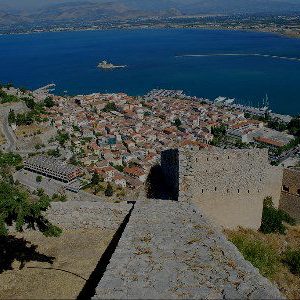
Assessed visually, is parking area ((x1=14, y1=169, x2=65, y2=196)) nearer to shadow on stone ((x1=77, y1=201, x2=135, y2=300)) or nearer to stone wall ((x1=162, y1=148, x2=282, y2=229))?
stone wall ((x1=162, y1=148, x2=282, y2=229))

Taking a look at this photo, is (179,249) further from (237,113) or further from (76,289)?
(237,113)

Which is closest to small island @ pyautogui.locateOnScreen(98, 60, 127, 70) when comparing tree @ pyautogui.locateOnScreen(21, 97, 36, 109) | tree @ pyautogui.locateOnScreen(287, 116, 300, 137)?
tree @ pyautogui.locateOnScreen(21, 97, 36, 109)

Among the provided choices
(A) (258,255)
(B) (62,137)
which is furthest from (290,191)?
(B) (62,137)

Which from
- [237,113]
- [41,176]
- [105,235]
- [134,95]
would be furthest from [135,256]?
[134,95]

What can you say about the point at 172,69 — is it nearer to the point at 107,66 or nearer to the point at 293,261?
the point at 107,66

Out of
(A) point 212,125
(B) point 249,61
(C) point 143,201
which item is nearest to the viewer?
(C) point 143,201

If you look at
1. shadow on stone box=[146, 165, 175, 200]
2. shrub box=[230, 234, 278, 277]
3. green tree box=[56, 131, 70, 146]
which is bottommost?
green tree box=[56, 131, 70, 146]
